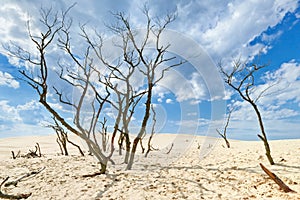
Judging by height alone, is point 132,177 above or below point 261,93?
below

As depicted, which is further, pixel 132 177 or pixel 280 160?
pixel 280 160

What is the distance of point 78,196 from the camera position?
211 inches

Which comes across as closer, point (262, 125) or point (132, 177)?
point (132, 177)

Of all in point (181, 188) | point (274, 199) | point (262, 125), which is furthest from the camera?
point (262, 125)

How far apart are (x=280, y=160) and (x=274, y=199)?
148 inches

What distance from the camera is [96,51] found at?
898 centimetres

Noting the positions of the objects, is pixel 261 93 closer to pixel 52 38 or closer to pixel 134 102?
pixel 134 102

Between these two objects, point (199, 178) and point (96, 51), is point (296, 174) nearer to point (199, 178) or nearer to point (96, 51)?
point (199, 178)

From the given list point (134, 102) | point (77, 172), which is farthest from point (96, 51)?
point (77, 172)

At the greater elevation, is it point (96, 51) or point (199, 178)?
point (96, 51)

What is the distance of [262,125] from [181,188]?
3883mm

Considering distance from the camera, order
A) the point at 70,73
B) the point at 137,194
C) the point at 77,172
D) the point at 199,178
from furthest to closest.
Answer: the point at 70,73
the point at 77,172
the point at 199,178
the point at 137,194

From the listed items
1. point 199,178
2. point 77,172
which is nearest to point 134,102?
point 77,172

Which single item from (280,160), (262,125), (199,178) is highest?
(262,125)
